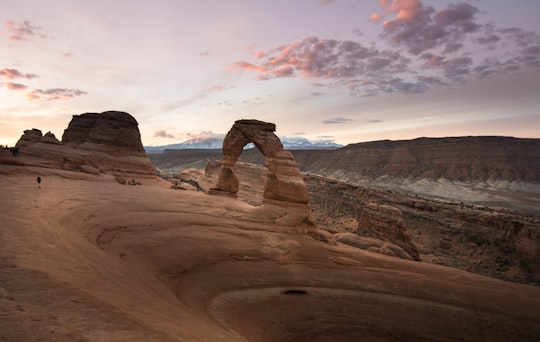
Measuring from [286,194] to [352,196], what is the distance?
Answer: 79.3 feet

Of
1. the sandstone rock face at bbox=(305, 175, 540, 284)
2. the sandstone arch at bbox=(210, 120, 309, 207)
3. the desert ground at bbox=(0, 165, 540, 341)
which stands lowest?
the sandstone rock face at bbox=(305, 175, 540, 284)

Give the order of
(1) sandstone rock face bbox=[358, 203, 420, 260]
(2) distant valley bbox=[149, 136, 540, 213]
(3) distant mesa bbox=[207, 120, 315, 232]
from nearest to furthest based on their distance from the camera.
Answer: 1. (3) distant mesa bbox=[207, 120, 315, 232]
2. (1) sandstone rock face bbox=[358, 203, 420, 260]
3. (2) distant valley bbox=[149, 136, 540, 213]

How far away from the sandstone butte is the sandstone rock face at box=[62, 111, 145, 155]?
22669mm

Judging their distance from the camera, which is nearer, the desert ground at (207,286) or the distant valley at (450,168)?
the desert ground at (207,286)

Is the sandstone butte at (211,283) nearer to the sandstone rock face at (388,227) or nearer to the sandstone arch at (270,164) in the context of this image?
the sandstone arch at (270,164)

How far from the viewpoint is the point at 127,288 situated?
654 cm

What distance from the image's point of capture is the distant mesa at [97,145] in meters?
29.2

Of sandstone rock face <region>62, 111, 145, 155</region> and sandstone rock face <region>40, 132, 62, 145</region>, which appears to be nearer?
sandstone rock face <region>40, 132, 62, 145</region>

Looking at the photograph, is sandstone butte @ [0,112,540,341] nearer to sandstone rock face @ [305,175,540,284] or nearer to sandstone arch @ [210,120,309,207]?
sandstone arch @ [210,120,309,207]

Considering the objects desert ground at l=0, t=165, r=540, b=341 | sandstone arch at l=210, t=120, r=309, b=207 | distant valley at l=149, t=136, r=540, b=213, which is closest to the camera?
desert ground at l=0, t=165, r=540, b=341

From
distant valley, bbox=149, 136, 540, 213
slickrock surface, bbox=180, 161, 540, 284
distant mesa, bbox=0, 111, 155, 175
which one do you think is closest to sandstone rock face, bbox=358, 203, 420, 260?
slickrock surface, bbox=180, 161, 540, 284

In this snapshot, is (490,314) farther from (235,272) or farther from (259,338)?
(235,272)

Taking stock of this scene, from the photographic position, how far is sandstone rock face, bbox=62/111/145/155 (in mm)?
37844

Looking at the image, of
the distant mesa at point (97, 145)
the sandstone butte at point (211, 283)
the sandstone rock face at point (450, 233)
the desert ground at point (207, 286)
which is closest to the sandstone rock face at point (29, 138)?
the distant mesa at point (97, 145)
